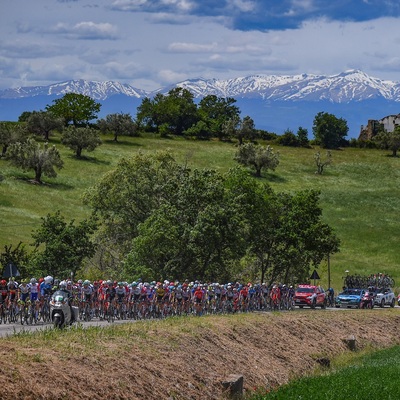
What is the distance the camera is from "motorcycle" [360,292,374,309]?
5688 centimetres

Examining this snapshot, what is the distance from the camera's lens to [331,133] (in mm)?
149375

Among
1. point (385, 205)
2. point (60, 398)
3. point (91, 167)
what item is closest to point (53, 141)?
point (91, 167)

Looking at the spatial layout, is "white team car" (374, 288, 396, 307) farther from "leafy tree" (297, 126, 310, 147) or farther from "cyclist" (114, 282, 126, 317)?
"leafy tree" (297, 126, 310, 147)

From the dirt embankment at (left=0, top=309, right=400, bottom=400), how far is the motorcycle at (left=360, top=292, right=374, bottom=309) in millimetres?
20305

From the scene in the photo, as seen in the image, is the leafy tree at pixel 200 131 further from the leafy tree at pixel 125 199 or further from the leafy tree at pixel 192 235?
the leafy tree at pixel 192 235

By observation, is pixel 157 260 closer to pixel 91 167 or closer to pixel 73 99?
pixel 91 167

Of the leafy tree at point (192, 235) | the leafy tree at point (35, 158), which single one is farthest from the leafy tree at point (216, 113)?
the leafy tree at point (192, 235)

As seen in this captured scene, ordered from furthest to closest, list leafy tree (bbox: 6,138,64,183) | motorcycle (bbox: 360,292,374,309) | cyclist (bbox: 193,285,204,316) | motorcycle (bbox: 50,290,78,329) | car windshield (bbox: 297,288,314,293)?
leafy tree (bbox: 6,138,64,183) → motorcycle (bbox: 360,292,374,309) → car windshield (bbox: 297,288,314,293) → cyclist (bbox: 193,285,204,316) → motorcycle (bbox: 50,290,78,329)

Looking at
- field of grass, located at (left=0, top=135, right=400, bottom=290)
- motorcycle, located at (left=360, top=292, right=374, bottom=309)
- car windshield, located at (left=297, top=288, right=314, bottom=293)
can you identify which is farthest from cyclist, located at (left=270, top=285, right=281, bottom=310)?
field of grass, located at (left=0, top=135, right=400, bottom=290)

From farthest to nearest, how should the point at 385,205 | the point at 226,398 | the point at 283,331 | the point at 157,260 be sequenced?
the point at 385,205 < the point at 157,260 < the point at 283,331 < the point at 226,398

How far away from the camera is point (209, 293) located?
4053cm

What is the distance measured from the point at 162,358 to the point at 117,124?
11811cm

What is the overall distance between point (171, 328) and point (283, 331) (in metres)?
8.58

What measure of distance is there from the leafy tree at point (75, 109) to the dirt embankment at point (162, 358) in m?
116
